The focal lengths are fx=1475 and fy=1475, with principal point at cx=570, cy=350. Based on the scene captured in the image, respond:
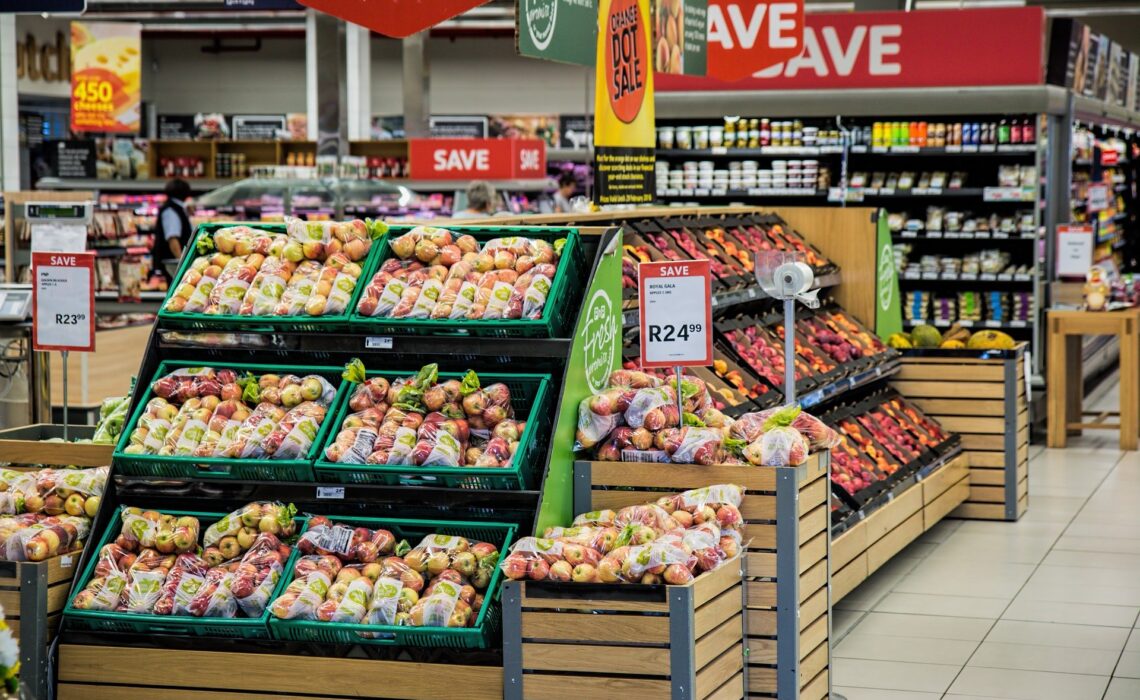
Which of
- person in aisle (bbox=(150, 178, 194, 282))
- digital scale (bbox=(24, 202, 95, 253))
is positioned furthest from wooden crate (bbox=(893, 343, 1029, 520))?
person in aisle (bbox=(150, 178, 194, 282))

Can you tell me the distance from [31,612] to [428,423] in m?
1.17

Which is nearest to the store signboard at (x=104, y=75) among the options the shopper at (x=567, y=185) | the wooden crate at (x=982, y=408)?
the shopper at (x=567, y=185)

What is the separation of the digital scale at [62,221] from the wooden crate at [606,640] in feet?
19.5

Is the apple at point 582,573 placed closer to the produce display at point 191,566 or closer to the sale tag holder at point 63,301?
the produce display at point 191,566

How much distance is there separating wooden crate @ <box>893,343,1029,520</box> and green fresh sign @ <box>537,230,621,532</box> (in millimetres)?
3612

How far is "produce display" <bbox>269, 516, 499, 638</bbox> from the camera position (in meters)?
3.79

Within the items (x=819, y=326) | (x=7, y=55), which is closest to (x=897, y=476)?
(x=819, y=326)

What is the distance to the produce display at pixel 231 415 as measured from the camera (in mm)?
4145

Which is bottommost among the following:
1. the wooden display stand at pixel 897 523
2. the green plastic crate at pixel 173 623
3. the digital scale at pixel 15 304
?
the wooden display stand at pixel 897 523

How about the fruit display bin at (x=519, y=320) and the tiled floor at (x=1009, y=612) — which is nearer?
the fruit display bin at (x=519, y=320)

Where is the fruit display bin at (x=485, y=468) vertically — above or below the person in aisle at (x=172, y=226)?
below

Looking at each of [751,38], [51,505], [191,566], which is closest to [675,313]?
[191,566]

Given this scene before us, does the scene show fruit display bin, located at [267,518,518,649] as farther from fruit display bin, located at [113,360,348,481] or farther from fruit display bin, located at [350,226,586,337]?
fruit display bin, located at [350,226,586,337]

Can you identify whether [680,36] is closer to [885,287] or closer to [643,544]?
[885,287]
